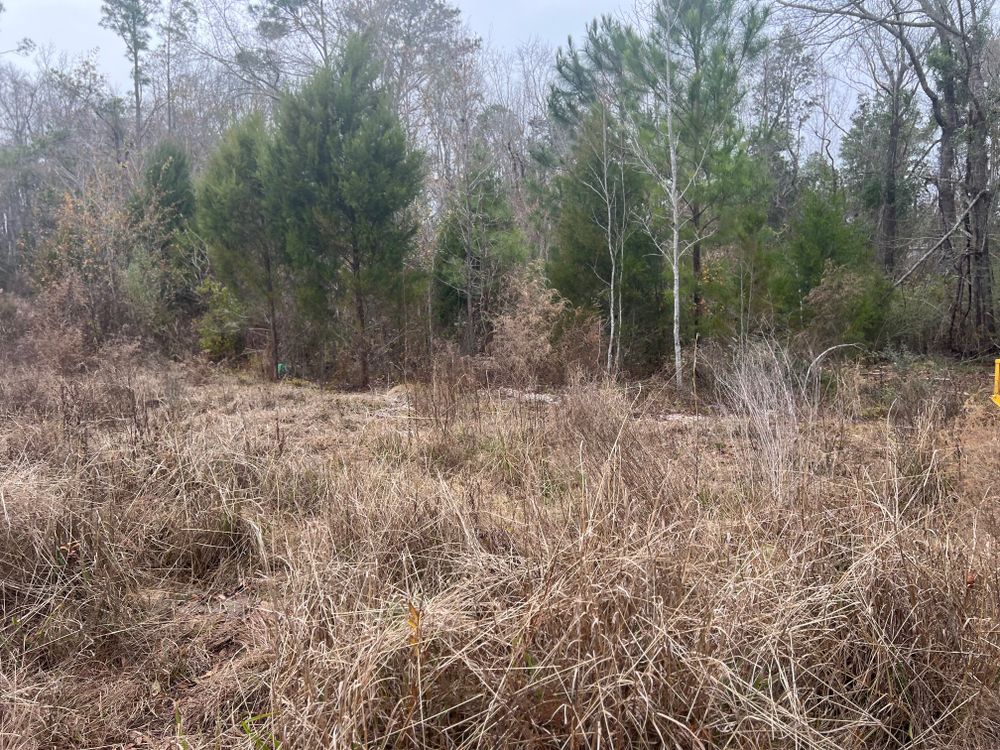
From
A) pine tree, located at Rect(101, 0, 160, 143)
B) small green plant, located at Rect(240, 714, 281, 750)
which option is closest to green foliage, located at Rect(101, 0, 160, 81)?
pine tree, located at Rect(101, 0, 160, 143)

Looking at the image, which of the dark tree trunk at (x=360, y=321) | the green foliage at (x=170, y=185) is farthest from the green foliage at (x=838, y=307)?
the green foliage at (x=170, y=185)

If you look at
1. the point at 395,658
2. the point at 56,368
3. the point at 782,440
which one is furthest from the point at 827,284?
the point at 56,368

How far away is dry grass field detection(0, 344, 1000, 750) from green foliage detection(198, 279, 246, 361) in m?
7.83

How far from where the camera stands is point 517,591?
232 cm

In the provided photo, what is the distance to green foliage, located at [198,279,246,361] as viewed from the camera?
1191cm

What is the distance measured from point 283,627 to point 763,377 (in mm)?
2557

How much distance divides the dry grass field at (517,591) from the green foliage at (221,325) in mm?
7832

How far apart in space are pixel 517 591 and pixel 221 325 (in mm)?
11130

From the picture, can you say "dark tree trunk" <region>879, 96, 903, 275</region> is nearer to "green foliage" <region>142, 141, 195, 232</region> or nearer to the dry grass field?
the dry grass field

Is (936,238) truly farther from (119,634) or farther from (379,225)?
(119,634)

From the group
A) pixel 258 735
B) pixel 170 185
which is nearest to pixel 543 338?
pixel 258 735

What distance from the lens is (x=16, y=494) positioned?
10.7 ft

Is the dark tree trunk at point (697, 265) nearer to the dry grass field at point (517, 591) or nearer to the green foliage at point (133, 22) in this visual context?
the dry grass field at point (517, 591)

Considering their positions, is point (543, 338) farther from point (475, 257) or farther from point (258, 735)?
point (258, 735)
